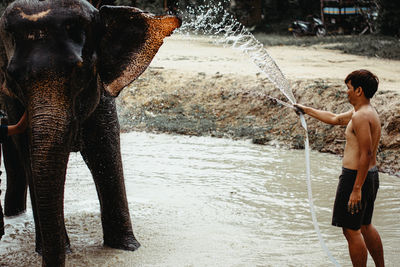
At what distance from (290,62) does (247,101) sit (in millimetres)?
3112

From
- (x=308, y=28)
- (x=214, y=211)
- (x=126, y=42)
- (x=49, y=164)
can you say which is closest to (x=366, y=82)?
(x=126, y=42)

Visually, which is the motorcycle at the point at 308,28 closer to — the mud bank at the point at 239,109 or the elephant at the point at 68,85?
the mud bank at the point at 239,109

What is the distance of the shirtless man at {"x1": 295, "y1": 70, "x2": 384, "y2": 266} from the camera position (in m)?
3.89

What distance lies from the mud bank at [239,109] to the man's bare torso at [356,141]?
3999 mm

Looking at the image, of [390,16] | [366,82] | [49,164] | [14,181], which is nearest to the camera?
[49,164]

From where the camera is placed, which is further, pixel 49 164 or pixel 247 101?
pixel 247 101

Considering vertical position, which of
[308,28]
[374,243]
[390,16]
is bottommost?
[308,28]

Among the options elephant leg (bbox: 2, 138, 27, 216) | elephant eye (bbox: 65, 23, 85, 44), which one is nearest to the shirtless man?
elephant eye (bbox: 65, 23, 85, 44)

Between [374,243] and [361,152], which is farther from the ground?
[361,152]

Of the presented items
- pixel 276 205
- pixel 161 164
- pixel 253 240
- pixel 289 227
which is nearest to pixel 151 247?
pixel 253 240

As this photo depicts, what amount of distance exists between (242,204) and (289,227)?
90cm

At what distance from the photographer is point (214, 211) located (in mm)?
6383

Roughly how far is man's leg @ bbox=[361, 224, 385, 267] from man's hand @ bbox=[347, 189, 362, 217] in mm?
298

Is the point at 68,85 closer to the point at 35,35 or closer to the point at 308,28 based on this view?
the point at 35,35
